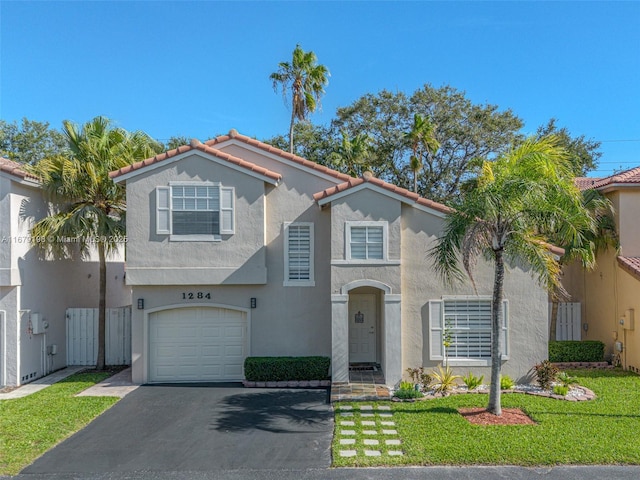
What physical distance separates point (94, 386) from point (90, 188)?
6139 millimetres

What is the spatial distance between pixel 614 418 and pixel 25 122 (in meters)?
40.4

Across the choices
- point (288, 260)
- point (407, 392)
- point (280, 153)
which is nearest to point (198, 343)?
point (288, 260)

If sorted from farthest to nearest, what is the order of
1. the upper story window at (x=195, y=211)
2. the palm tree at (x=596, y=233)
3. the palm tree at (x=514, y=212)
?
the palm tree at (x=596, y=233), the upper story window at (x=195, y=211), the palm tree at (x=514, y=212)

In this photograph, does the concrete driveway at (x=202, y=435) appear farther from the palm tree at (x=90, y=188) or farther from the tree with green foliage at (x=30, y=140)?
the tree with green foliage at (x=30, y=140)

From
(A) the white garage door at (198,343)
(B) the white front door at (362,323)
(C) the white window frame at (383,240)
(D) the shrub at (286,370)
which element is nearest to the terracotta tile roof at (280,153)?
(C) the white window frame at (383,240)

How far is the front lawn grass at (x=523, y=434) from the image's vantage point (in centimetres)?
834

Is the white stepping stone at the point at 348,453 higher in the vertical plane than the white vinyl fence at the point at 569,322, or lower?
lower

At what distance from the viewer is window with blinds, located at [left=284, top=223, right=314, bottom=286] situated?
1492 cm

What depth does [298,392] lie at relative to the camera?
13.3m

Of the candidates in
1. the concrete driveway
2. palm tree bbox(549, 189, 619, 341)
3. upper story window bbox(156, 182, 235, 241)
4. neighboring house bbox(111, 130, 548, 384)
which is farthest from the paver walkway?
palm tree bbox(549, 189, 619, 341)

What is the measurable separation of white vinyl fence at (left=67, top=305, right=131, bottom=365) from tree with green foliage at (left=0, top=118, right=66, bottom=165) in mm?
22779

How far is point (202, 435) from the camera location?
10.0 m

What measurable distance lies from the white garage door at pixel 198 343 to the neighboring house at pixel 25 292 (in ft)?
12.6

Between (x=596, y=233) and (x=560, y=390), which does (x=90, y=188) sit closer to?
(x=560, y=390)
